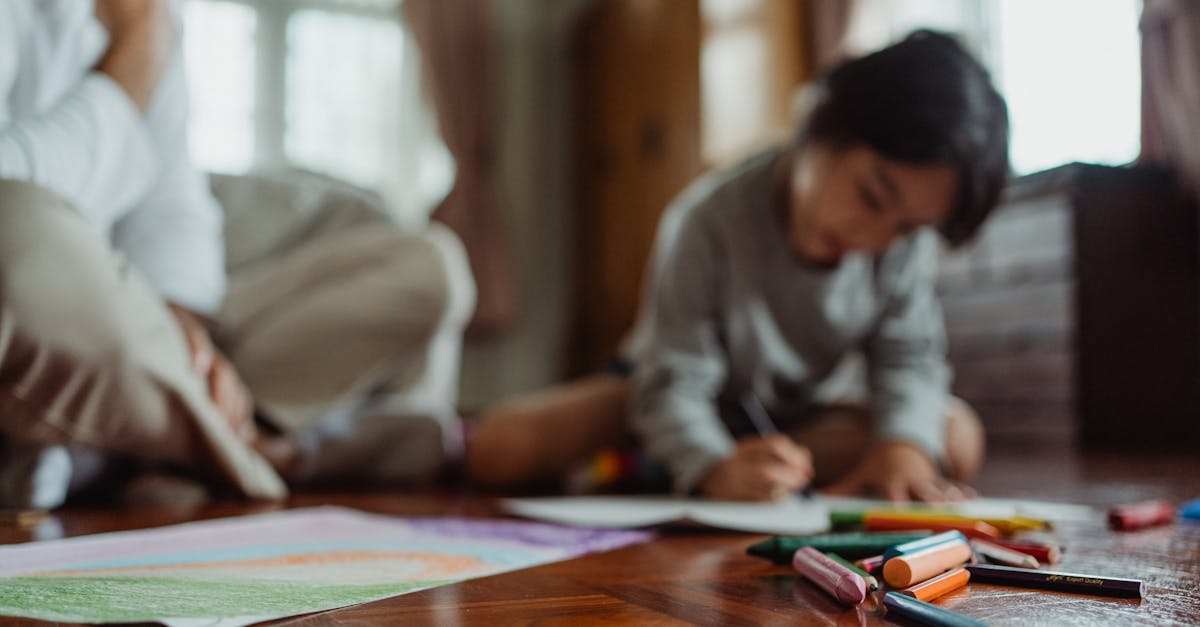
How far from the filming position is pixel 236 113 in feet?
10.1

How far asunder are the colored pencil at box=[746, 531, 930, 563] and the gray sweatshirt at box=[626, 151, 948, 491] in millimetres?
473

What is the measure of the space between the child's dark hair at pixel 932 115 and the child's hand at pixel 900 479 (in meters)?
0.26

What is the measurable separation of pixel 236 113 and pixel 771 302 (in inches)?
100

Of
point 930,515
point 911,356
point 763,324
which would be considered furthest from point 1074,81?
point 930,515

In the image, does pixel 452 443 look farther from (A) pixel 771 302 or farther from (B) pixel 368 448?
(A) pixel 771 302

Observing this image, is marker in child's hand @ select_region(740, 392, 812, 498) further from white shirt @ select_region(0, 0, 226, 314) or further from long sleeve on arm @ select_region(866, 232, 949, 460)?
white shirt @ select_region(0, 0, 226, 314)

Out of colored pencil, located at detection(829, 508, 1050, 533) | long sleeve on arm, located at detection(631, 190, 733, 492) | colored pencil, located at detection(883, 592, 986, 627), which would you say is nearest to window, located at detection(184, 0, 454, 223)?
long sleeve on arm, located at detection(631, 190, 733, 492)

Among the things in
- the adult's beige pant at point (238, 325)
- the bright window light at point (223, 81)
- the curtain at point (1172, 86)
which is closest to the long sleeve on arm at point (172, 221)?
the adult's beige pant at point (238, 325)

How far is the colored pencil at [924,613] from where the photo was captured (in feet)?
1.13

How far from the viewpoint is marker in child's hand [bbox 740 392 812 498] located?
947 millimetres

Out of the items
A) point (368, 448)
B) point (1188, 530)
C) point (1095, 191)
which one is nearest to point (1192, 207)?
point (1095, 191)

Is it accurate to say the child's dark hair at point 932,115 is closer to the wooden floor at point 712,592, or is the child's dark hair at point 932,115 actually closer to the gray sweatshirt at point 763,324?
the gray sweatshirt at point 763,324

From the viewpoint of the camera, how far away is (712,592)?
0.46 metres

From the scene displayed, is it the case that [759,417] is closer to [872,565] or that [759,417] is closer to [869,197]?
[869,197]
